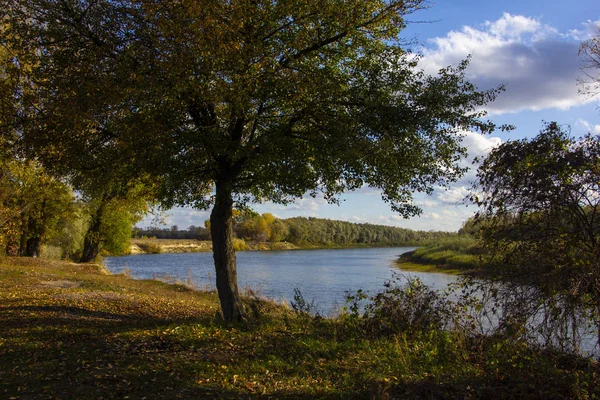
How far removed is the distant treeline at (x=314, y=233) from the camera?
9812 centimetres

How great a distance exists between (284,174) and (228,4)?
3213 mm

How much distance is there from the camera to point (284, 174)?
26.5 ft

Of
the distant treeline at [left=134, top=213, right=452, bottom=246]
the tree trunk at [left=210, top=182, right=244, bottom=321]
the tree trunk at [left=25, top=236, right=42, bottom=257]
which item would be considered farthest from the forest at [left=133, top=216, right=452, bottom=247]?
the tree trunk at [left=210, top=182, right=244, bottom=321]

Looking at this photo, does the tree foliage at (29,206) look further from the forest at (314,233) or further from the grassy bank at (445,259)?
the forest at (314,233)

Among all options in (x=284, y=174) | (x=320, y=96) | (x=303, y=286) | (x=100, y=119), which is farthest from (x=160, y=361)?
(x=303, y=286)

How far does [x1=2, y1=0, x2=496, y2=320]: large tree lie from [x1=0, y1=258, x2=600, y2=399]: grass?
2875 millimetres

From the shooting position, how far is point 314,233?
110 meters

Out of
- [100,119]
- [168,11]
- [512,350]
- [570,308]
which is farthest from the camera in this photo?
[100,119]

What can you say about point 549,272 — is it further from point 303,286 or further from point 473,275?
point 303,286

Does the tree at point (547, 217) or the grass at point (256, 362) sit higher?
the tree at point (547, 217)

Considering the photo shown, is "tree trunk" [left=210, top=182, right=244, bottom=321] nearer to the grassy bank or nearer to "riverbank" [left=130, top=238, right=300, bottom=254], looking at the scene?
the grassy bank

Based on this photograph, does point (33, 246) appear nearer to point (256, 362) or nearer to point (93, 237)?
point (93, 237)

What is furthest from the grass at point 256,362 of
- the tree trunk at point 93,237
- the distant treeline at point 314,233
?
the distant treeline at point 314,233

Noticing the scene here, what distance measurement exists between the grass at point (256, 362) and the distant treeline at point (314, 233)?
80903 millimetres
